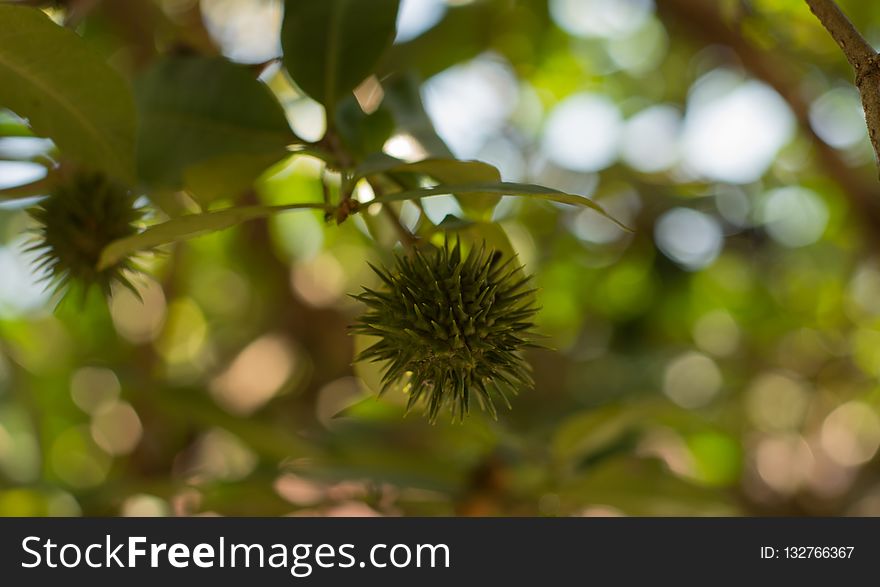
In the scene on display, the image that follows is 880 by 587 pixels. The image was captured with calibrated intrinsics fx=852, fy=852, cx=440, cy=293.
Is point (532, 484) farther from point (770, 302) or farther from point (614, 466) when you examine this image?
point (770, 302)

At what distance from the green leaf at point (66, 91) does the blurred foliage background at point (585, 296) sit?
1.14 m

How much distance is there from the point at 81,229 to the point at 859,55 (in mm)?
1110

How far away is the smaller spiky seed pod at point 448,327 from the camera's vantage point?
109 centimetres

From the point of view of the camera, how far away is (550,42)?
285cm

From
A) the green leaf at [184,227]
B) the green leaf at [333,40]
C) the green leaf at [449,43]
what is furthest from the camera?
the green leaf at [449,43]

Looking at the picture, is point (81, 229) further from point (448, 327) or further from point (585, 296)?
point (585, 296)

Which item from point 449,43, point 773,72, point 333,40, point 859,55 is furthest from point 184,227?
point 773,72

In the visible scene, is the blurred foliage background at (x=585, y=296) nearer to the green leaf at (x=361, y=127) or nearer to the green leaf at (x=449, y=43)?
the green leaf at (x=449, y=43)

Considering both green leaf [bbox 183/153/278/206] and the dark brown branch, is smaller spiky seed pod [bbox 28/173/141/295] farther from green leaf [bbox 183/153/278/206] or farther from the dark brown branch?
the dark brown branch

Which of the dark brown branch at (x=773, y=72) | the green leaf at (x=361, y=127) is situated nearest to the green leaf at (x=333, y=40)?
the green leaf at (x=361, y=127)

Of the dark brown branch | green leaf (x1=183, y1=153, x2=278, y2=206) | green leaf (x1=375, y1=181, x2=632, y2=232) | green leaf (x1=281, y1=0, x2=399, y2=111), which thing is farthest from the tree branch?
the dark brown branch

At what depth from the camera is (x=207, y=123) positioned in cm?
127
